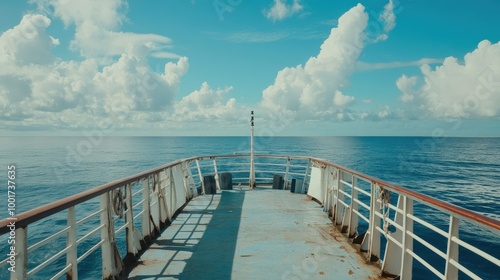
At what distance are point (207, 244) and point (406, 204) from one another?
3.24m

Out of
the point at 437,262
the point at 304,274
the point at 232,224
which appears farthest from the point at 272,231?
the point at 437,262

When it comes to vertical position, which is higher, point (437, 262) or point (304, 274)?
point (304, 274)

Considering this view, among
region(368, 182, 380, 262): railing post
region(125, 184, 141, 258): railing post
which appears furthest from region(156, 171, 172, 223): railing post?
region(368, 182, 380, 262): railing post

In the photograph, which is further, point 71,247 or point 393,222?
point 393,222

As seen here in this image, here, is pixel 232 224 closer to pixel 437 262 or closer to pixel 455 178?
pixel 437 262

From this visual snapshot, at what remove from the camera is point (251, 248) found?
17.2ft

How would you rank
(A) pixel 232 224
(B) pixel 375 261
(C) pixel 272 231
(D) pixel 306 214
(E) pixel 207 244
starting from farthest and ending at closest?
(D) pixel 306 214, (A) pixel 232 224, (C) pixel 272 231, (E) pixel 207 244, (B) pixel 375 261

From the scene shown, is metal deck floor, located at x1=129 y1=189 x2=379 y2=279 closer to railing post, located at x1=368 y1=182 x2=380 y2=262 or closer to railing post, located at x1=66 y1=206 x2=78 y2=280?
railing post, located at x1=368 y1=182 x2=380 y2=262

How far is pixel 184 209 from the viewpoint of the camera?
8.24m

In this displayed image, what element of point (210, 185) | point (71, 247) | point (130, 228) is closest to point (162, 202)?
point (130, 228)

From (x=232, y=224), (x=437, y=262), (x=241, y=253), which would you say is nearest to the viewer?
(x=241, y=253)

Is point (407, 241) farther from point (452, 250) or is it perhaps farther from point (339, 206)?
point (339, 206)

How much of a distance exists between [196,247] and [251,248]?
0.92 m

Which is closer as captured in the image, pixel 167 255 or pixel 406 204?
pixel 406 204
